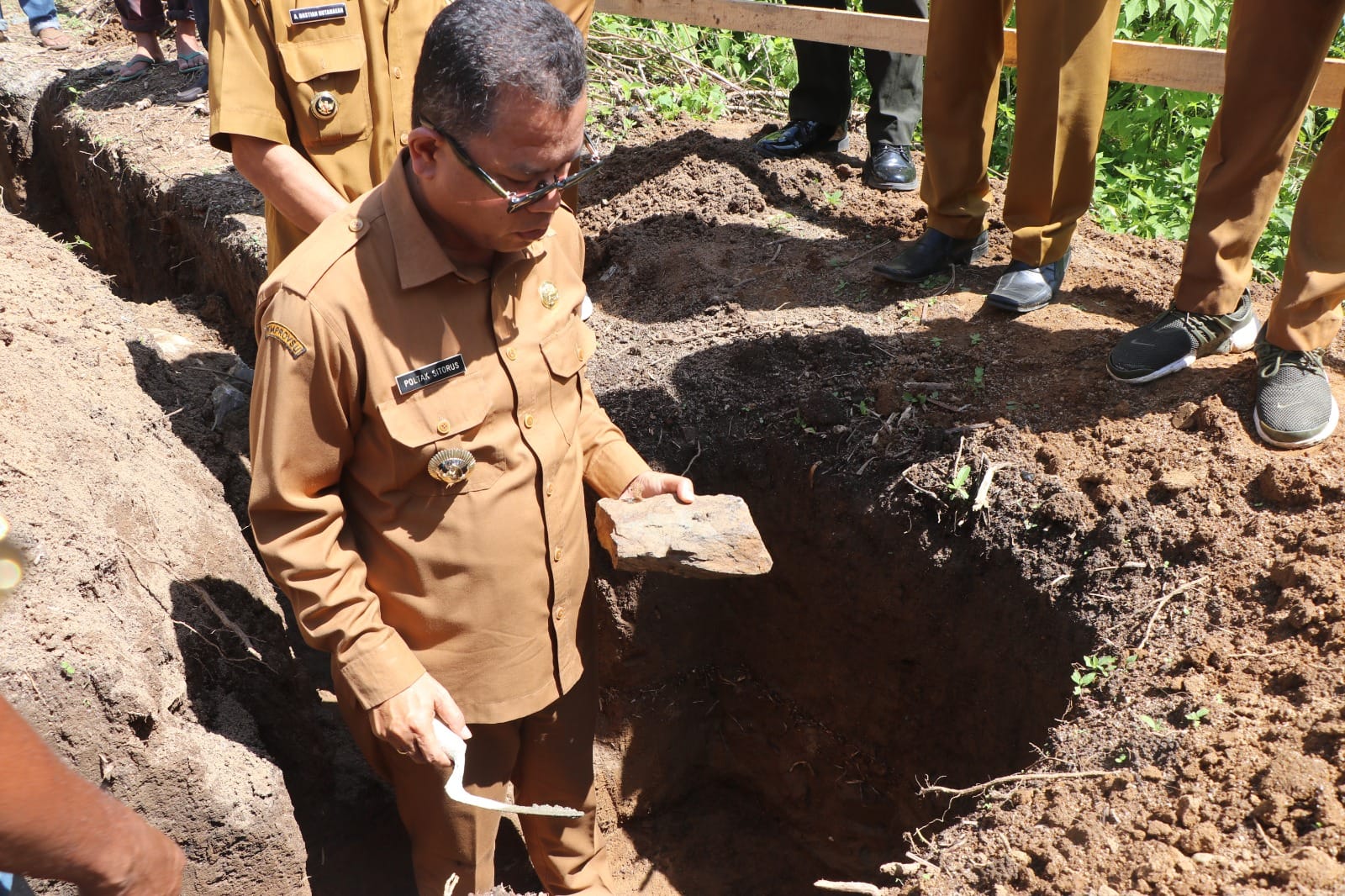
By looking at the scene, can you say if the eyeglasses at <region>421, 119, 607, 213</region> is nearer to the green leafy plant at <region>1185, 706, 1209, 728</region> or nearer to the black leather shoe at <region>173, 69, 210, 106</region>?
the green leafy plant at <region>1185, 706, 1209, 728</region>

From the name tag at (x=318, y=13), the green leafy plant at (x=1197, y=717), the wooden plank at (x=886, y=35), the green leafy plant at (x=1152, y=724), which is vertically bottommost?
the green leafy plant at (x=1152, y=724)

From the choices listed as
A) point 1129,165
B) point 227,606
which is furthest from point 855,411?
point 1129,165

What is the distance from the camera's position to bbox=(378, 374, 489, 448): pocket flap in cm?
206

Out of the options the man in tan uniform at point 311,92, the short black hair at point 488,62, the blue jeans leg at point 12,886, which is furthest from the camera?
the man in tan uniform at point 311,92

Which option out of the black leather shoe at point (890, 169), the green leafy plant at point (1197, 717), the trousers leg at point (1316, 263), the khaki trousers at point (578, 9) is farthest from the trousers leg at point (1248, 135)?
the khaki trousers at point (578, 9)

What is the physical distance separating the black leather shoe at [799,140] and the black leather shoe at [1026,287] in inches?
64.7

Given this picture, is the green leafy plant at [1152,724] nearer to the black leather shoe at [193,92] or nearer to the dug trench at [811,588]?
the dug trench at [811,588]

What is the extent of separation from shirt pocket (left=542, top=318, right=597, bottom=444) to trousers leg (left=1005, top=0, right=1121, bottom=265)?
190 cm

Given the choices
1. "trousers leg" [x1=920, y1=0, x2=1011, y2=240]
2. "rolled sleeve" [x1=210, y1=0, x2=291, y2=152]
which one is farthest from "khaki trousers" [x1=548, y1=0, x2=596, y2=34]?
"trousers leg" [x1=920, y1=0, x2=1011, y2=240]

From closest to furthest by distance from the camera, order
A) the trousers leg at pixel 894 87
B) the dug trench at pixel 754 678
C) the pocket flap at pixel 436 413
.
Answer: the pocket flap at pixel 436 413
the dug trench at pixel 754 678
the trousers leg at pixel 894 87

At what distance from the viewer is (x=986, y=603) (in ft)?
10.2

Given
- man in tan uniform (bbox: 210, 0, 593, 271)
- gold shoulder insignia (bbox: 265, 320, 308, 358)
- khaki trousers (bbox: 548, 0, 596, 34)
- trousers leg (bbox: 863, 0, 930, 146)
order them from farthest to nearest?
1. trousers leg (bbox: 863, 0, 930, 146)
2. khaki trousers (bbox: 548, 0, 596, 34)
3. man in tan uniform (bbox: 210, 0, 593, 271)
4. gold shoulder insignia (bbox: 265, 320, 308, 358)

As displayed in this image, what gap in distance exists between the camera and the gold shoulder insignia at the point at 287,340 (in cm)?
195

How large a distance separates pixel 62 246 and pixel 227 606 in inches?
111
